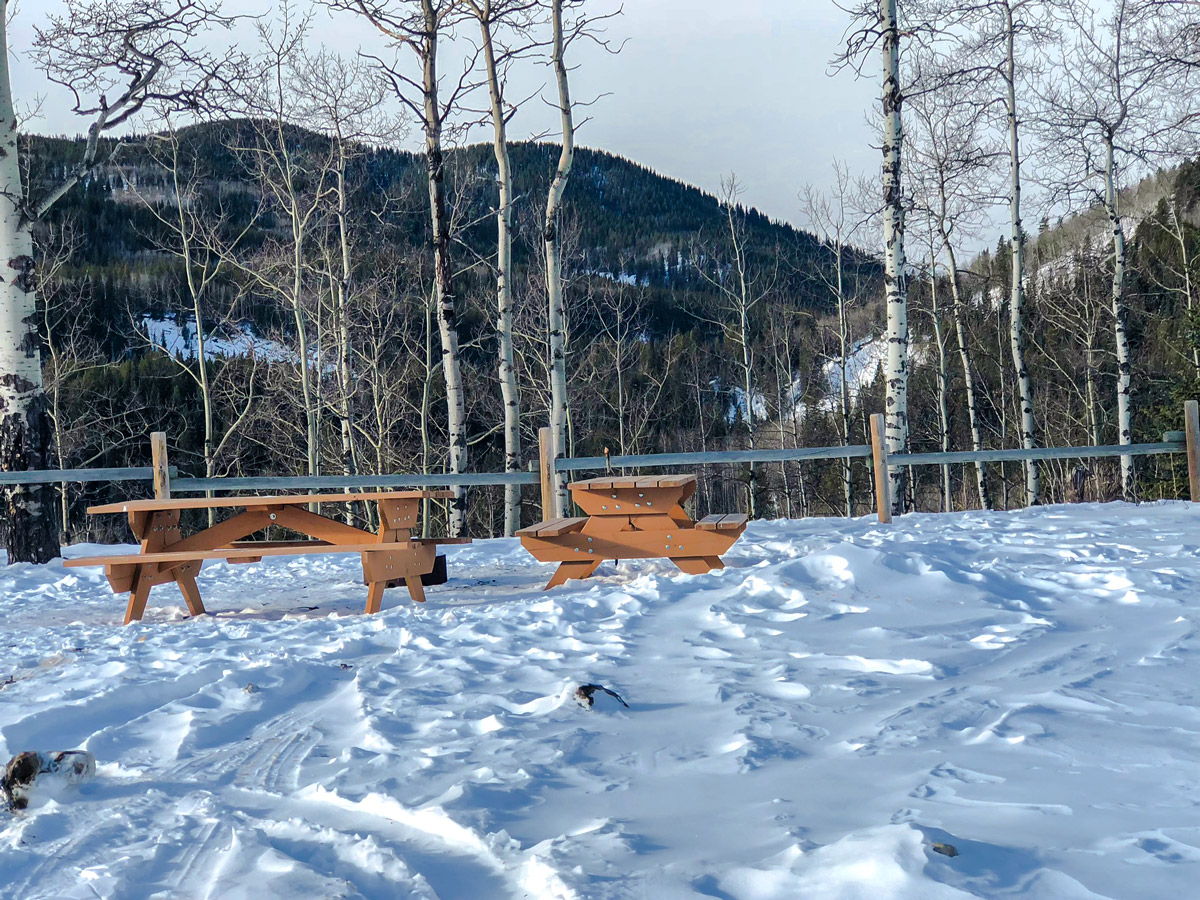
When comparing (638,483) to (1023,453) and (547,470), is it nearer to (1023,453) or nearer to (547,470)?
(547,470)

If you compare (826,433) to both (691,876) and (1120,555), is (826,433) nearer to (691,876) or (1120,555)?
(1120,555)

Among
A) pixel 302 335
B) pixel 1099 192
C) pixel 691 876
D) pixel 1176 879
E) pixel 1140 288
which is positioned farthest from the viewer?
pixel 1140 288

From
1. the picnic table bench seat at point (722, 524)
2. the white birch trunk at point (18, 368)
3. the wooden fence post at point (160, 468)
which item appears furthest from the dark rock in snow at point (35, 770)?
the wooden fence post at point (160, 468)

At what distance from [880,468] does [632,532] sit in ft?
12.9

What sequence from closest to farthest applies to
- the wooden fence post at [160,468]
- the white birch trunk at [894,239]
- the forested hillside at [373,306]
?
the wooden fence post at [160,468] < the white birch trunk at [894,239] < the forested hillside at [373,306]

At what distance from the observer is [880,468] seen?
27.9 ft

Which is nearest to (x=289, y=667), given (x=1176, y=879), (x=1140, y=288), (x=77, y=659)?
(x=77, y=659)

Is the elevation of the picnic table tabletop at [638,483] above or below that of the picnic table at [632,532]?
above

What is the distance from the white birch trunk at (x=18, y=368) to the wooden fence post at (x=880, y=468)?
24.8 ft

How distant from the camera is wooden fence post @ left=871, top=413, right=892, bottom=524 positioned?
8.29 m

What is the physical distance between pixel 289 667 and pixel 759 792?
6.83 ft

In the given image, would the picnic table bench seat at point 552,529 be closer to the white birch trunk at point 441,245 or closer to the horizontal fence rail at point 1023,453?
the horizontal fence rail at point 1023,453

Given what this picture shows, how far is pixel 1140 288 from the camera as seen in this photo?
40156mm

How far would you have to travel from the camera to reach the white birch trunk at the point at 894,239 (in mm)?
9781
